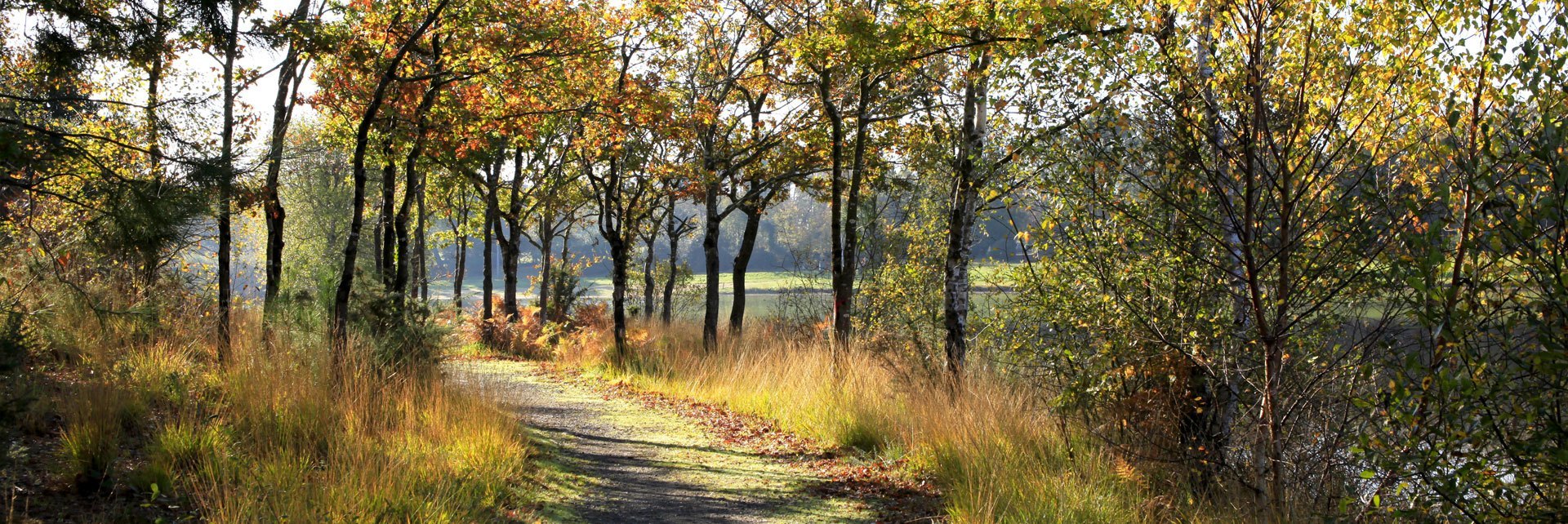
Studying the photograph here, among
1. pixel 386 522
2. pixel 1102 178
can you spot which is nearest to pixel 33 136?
pixel 386 522

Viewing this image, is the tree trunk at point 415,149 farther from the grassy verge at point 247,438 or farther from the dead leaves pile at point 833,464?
the dead leaves pile at point 833,464

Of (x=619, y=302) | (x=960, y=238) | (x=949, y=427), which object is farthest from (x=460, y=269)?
(x=949, y=427)

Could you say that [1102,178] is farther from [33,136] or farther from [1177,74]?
[33,136]

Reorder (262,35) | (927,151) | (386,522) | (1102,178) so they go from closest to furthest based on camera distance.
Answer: (386,522) < (1102,178) < (262,35) < (927,151)

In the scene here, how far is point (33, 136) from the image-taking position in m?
4.71

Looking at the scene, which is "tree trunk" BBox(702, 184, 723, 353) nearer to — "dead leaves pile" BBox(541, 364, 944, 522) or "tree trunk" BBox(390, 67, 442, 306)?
"dead leaves pile" BBox(541, 364, 944, 522)

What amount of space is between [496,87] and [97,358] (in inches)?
210

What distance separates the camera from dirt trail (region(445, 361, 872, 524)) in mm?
5992

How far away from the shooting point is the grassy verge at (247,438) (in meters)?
4.76

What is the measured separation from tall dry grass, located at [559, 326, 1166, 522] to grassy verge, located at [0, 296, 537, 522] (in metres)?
2.76

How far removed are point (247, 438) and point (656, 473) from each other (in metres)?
2.85

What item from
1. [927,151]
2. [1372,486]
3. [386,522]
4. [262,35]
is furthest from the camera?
[927,151]

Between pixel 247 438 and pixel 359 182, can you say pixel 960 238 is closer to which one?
pixel 247 438

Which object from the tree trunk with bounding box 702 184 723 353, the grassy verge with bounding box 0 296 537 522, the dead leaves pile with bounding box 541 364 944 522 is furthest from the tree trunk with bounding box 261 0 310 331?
the tree trunk with bounding box 702 184 723 353
